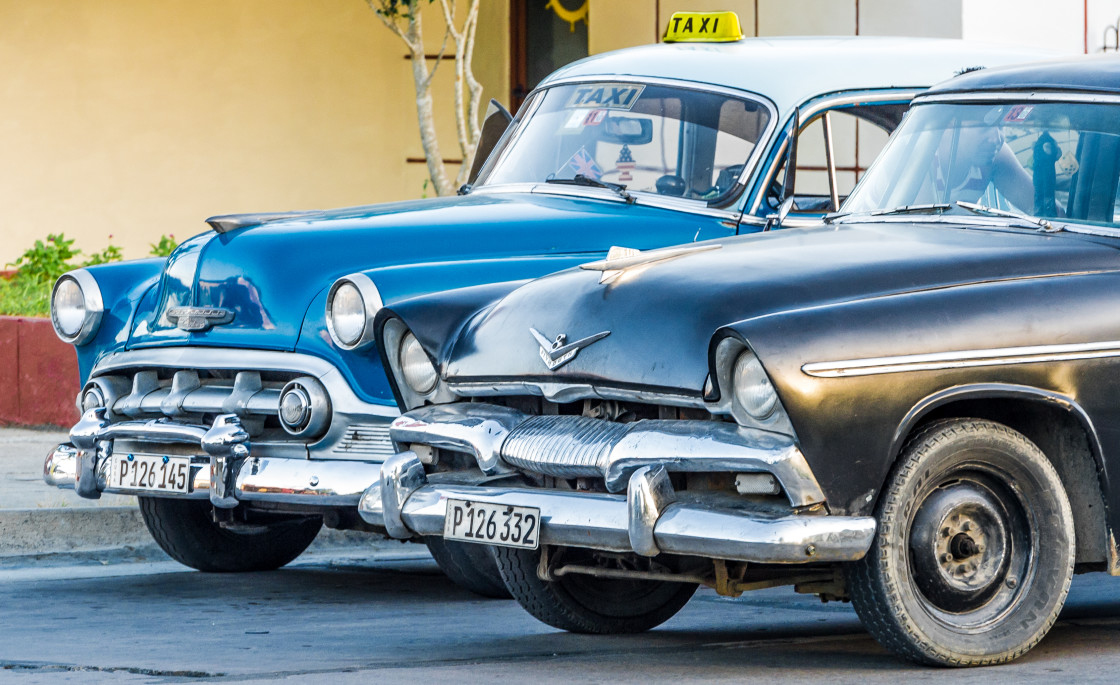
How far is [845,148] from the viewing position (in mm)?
7305

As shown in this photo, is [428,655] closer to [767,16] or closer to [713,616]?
[713,616]

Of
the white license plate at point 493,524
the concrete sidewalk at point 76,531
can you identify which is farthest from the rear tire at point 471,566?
the concrete sidewalk at point 76,531

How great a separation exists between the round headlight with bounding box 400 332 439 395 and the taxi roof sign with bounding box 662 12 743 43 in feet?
9.18

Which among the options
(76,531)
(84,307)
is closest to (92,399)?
(84,307)

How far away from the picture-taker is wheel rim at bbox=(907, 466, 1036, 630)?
4527 mm

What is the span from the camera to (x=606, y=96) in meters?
7.42

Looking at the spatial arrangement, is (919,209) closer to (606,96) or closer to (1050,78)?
(1050,78)

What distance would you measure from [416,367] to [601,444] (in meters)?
1.03

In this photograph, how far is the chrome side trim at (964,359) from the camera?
173 inches

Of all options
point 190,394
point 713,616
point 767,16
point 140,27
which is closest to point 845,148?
point 713,616

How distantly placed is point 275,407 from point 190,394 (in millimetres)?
424

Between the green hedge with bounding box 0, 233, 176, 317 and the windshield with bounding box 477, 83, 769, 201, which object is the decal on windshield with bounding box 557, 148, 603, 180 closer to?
the windshield with bounding box 477, 83, 769, 201

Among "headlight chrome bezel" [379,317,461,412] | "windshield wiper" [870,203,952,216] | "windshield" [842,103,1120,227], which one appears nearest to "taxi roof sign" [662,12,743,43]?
"windshield" [842,103,1120,227]

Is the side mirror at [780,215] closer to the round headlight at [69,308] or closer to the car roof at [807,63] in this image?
the car roof at [807,63]
